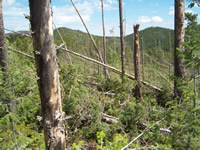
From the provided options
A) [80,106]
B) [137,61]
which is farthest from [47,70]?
[137,61]

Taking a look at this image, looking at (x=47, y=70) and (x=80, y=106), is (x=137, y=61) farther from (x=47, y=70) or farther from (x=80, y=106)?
(x=47, y=70)

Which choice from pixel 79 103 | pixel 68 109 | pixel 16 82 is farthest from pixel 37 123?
pixel 16 82

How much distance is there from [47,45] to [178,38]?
4844 mm

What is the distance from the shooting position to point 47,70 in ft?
5.82

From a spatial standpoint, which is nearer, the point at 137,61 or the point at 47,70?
the point at 47,70

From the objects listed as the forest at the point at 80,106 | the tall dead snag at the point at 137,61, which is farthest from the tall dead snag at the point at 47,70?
the tall dead snag at the point at 137,61

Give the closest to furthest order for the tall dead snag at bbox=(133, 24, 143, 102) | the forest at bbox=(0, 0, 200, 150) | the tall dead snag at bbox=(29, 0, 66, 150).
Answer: the tall dead snag at bbox=(29, 0, 66, 150) → the forest at bbox=(0, 0, 200, 150) → the tall dead snag at bbox=(133, 24, 143, 102)

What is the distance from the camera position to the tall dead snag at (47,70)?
1677mm

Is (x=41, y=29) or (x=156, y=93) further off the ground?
(x=41, y=29)

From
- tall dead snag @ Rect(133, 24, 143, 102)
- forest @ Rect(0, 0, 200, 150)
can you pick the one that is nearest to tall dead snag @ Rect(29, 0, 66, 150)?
forest @ Rect(0, 0, 200, 150)

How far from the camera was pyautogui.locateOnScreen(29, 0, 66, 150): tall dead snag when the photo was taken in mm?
1677

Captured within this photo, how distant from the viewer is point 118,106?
579 cm

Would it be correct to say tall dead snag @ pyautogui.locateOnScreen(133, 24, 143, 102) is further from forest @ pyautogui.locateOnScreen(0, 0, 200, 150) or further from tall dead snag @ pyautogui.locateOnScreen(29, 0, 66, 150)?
tall dead snag @ pyautogui.locateOnScreen(29, 0, 66, 150)

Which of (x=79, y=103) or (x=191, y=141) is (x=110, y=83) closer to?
(x=79, y=103)
